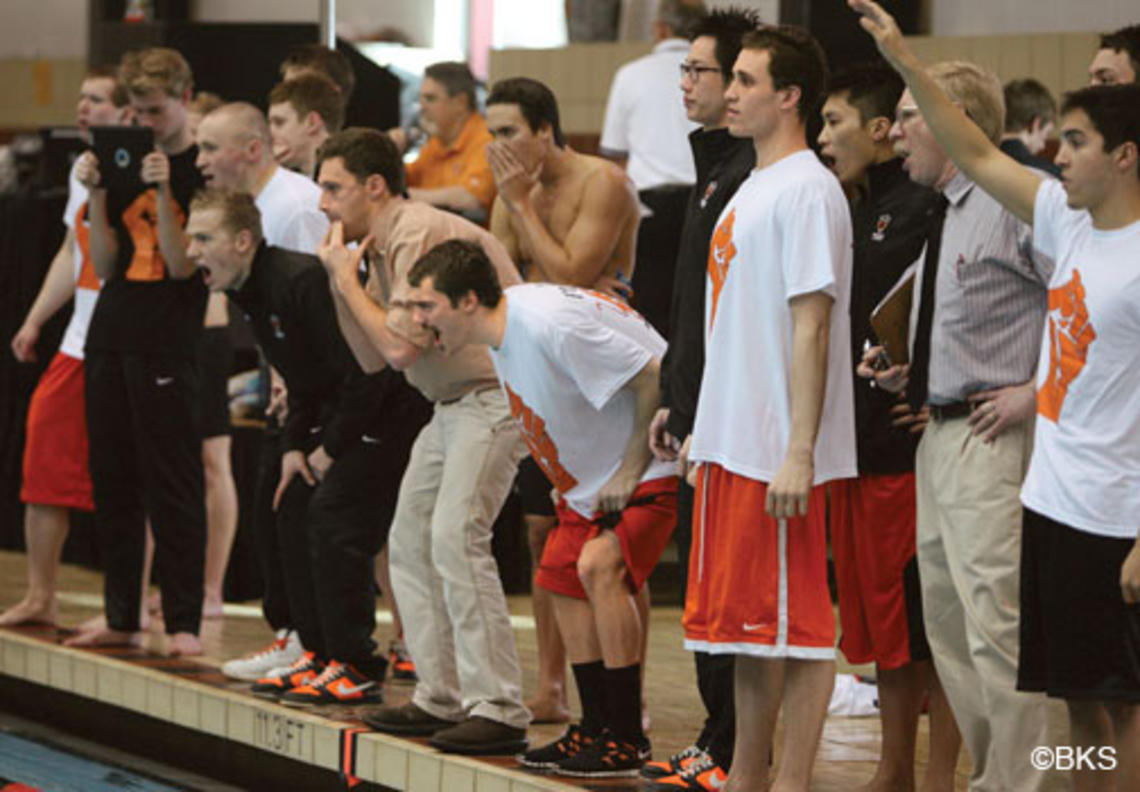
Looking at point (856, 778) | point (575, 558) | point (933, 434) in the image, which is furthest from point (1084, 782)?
point (575, 558)

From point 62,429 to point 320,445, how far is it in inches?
72.1

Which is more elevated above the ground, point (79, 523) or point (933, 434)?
point (933, 434)

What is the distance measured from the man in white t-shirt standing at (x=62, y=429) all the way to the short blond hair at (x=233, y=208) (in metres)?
1.23

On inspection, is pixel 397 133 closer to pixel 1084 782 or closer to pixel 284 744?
pixel 284 744

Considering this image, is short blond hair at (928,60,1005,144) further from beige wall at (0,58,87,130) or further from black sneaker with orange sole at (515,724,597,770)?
beige wall at (0,58,87,130)

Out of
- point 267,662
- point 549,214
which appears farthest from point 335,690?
point 549,214

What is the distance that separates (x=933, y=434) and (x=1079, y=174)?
62 centimetres

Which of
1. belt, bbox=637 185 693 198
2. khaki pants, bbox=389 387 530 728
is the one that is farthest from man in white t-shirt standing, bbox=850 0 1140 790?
belt, bbox=637 185 693 198

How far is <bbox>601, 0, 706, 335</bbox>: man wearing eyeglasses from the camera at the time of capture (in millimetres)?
6945

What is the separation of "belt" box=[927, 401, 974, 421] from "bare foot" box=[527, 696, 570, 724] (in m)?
1.61

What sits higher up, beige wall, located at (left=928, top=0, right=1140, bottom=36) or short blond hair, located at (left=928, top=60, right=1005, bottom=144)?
beige wall, located at (left=928, top=0, right=1140, bottom=36)

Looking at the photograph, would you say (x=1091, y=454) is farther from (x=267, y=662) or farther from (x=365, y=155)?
(x=267, y=662)

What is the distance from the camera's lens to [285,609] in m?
5.46

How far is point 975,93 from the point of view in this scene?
143 inches
